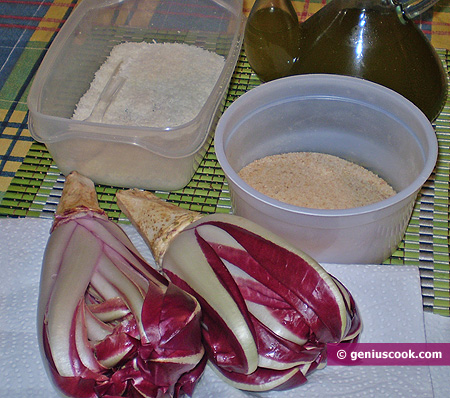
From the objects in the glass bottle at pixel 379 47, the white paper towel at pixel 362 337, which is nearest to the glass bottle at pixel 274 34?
the glass bottle at pixel 379 47

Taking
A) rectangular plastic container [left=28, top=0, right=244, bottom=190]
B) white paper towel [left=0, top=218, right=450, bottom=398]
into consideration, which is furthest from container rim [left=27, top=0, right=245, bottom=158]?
white paper towel [left=0, top=218, right=450, bottom=398]

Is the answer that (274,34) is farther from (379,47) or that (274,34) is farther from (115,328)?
(115,328)

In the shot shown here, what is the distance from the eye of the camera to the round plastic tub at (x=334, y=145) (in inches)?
22.4

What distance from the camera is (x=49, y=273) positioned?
22.4 inches

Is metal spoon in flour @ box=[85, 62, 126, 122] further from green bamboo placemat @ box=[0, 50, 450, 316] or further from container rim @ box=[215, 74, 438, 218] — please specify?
container rim @ box=[215, 74, 438, 218]

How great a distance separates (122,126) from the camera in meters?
0.65

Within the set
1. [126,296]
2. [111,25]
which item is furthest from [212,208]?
[111,25]

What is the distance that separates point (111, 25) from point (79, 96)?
138mm

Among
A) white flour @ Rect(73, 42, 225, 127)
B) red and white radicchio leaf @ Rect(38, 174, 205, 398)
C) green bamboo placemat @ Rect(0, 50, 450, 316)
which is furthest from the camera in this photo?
white flour @ Rect(73, 42, 225, 127)

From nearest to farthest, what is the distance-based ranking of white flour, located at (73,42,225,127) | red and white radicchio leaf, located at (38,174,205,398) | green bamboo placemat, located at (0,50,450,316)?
red and white radicchio leaf, located at (38,174,205,398) < green bamboo placemat, located at (0,50,450,316) < white flour, located at (73,42,225,127)

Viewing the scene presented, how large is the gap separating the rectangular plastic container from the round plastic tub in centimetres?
6

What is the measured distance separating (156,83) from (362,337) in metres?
0.43

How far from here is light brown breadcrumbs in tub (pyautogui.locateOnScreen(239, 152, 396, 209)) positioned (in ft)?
2.14

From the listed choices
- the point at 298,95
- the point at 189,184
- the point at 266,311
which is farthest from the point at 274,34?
the point at 266,311
